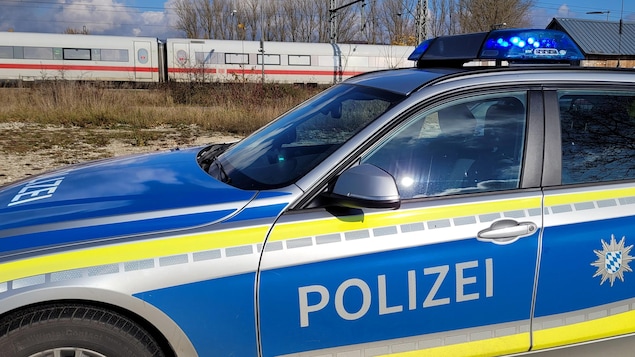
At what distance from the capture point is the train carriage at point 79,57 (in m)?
28.2

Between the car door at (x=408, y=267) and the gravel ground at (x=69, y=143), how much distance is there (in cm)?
616

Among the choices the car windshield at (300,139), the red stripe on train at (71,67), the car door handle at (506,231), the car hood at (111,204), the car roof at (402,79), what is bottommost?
the car door handle at (506,231)

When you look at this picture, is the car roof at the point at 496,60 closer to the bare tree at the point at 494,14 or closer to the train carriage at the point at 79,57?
the train carriage at the point at 79,57

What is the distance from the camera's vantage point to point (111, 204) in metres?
2.13

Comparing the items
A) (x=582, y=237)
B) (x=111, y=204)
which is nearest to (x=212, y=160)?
(x=111, y=204)

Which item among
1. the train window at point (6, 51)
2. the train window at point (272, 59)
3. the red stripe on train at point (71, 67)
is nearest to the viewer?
the train window at point (6, 51)

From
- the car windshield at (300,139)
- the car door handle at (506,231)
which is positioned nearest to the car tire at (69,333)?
the car windshield at (300,139)

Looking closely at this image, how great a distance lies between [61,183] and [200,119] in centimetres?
1135

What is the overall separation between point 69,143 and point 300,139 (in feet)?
28.3

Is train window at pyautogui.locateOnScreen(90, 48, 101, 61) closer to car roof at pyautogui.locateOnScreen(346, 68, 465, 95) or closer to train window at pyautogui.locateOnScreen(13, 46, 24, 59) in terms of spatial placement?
train window at pyautogui.locateOnScreen(13, 46, 24, 59)

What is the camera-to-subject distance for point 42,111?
44.1ft

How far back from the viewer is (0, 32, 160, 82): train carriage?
92.4 feet

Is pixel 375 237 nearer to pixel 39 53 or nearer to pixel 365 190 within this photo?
pixel 365 190

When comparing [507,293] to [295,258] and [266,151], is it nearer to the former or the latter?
[295,258]
